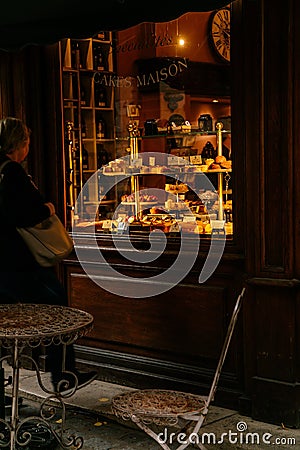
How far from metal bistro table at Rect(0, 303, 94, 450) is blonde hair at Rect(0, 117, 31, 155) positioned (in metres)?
1.03

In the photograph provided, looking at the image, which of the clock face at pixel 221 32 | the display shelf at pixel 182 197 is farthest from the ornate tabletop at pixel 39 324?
the clock face at pixel 221 32

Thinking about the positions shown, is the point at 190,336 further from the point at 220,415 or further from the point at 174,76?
the point at 174,76

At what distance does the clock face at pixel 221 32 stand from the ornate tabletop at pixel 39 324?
2.03 metres

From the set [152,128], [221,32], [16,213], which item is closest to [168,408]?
[16,213]

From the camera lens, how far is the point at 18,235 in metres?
5.34

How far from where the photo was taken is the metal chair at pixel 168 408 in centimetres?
419

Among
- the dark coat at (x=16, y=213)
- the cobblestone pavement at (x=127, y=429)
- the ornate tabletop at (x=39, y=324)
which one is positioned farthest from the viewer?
the dark coat at (x=16, y=213)

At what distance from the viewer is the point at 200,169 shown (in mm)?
5828

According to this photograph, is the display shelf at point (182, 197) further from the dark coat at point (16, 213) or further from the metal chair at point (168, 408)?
the metal chair at point (168, 408)

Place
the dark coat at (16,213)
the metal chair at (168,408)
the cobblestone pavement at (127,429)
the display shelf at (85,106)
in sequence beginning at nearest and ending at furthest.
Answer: the metal chair at (168,408), the cobblestone pavement at (127,429), the dark coat at (16,213), the display shelf at (85,106)

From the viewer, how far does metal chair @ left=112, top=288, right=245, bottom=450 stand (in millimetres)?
4191

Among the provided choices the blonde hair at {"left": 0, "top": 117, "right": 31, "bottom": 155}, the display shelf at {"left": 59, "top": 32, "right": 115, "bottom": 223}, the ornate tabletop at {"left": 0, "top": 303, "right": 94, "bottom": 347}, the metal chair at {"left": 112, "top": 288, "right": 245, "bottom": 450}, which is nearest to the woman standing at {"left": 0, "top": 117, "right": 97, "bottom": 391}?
the blonde hair at {"left": 0, "top": 117, "right": 31, "bottom": 155}

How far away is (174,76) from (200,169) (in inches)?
28.3

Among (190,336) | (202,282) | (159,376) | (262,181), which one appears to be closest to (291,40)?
(262,181)
